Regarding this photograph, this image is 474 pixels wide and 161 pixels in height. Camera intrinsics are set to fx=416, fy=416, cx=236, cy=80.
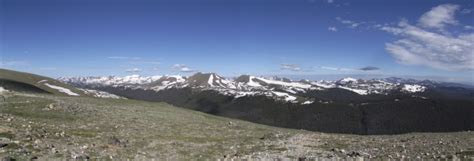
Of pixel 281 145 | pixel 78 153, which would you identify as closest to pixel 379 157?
pixel 281 145

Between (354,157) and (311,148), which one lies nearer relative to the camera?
(354,157)

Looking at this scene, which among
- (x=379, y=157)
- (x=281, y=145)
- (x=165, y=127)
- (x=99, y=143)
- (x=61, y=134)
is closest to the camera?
(x=379, y=157)

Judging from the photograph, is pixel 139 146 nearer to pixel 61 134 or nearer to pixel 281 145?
pixel 61 134

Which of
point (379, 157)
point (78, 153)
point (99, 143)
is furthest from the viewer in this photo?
point (99, 143)

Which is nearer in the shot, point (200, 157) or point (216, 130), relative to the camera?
point (200, 157)

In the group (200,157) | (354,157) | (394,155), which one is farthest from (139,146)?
(394,155)

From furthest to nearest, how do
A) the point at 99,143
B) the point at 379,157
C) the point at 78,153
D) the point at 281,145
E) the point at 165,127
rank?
the point at 165,127 < the point at 281,145 < the point at 99,143 < the point at 379,157 < the point at 78,153

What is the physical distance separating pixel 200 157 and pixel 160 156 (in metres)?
2.42

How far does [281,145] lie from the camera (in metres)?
31.5

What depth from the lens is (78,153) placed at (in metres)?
22.1

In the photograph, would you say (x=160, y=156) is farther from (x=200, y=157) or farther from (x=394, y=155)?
(x=394, y=155)

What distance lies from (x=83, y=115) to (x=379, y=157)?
30.5 metres

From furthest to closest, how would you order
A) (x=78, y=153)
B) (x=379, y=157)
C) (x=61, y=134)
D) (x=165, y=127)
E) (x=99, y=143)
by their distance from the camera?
(x=165, y=127)
(x=61, y=134)
(x=99, y=143)
(x=379, y=157)
(x=78, y=153)

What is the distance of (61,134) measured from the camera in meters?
28.2
